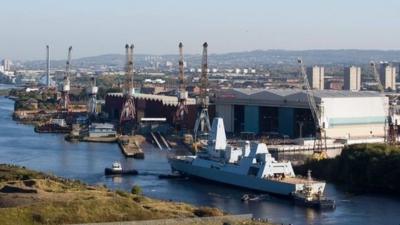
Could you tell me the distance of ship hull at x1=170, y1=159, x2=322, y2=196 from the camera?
524 inches

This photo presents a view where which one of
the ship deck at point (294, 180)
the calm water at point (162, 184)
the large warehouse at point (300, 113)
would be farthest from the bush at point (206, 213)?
the large warehouse at point (300, 113)

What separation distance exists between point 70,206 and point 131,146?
1161cm

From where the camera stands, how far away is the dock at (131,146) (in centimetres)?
1850

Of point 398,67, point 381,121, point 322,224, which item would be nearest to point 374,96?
point 381,121

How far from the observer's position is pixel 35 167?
1587cm

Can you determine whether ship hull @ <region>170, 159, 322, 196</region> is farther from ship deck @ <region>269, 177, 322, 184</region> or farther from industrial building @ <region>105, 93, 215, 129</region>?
industrial building @ <region>105, 93, 215, 129</region>

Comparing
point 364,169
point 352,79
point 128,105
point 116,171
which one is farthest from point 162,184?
point 352,79

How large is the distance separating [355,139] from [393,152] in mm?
5746

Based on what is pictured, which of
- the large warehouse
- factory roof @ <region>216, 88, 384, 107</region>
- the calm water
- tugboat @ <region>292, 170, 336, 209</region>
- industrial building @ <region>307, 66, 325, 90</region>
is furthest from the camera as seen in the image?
industrial building @ <region>307, 66, 325, 90</region>

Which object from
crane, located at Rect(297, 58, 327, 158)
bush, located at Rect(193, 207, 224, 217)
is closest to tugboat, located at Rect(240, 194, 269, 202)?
bush, located at Rect(193, 207, 224, 217)

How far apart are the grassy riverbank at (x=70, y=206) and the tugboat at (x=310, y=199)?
266 centimetres

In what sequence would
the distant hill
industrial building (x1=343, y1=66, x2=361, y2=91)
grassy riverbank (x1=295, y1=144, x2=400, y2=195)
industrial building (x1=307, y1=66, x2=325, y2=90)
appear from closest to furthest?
grassy riverbank (x1=295, y1=144, x2=400, y2=195)
industrial building (x1=343, y1=66, x2=361, y2=91)
industrial building (x1=307, y1=66, x2=325, y2=90)
the distant hill

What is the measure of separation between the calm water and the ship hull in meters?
0.14

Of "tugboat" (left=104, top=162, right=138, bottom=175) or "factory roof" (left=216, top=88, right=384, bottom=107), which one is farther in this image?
"factory roof" (left=216, top=88, right=384, bottom=107)
